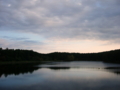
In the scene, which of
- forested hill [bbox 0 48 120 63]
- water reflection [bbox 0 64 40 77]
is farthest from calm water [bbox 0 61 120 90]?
forested hill [bbox 0 48 120 63]

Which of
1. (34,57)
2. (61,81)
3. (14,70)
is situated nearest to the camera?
(61,81)

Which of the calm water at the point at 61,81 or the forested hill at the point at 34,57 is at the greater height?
the forested hill at the point at 34,57

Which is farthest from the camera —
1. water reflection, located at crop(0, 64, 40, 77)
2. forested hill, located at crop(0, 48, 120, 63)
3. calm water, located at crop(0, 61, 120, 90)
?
forested hill, located at crop(0, 48, 120, 63)

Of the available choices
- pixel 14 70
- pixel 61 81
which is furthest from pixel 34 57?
pixel 61 81

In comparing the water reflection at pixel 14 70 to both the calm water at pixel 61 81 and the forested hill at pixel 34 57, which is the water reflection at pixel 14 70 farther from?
the forested hill at pixel 34 57

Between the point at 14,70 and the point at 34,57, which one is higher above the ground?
the point at 34,57

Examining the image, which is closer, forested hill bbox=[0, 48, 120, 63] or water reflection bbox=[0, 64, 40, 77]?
water reflection bbox=[0, 64, 40, 77]

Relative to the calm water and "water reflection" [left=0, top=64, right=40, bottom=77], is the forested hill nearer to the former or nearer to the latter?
"water reflection" [left=0, top=64, right=40, bottom=77]

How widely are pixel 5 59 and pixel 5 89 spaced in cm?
6544

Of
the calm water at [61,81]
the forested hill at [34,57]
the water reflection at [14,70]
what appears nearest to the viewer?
the calm water at [61,81]

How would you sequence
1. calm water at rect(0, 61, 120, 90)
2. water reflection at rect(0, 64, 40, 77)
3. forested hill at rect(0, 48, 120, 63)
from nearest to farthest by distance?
1. calm water at rect(0, 61, 120, 90)
2. water reflection at rect(0, 64, 40, 77)
3. forested hill at rect(0, 48, 120, 63)

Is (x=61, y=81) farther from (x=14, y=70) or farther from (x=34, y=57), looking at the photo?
(x=34, y=57)

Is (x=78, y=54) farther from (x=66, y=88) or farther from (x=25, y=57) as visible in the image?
(x=66, y=88)

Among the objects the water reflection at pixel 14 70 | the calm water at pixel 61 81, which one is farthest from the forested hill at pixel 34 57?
the calm water at pixel 61 81
